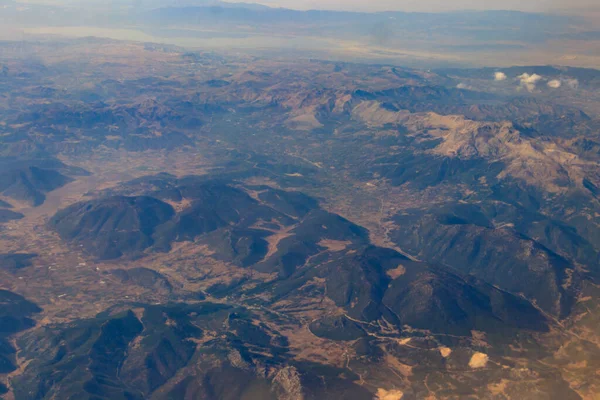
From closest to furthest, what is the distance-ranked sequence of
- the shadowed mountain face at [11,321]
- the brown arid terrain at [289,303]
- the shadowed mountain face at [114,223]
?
the brown arid terrain at [289,303] → the shadowed mountain face at [11,321] → the shadowed mountain face at [114,223]

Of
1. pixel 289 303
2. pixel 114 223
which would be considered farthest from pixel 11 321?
pixel 289 303

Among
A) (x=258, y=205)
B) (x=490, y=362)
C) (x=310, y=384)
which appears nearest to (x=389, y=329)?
(x=490, y=362)

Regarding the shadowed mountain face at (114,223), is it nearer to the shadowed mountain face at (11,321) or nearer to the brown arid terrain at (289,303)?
the brown arid terrain at (289,303)

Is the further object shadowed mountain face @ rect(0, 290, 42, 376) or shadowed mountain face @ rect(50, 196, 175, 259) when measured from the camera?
shadowed mountain face @ rect(50, 196, 175, 259)

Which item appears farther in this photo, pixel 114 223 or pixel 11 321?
pixel 114 223

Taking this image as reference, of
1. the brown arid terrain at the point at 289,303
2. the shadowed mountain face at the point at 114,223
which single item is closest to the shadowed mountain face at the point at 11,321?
the brown arid terrain at the point at 289,303

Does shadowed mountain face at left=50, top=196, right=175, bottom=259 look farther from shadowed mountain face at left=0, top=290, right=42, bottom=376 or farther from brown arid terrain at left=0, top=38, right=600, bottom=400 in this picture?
shadowed mountain face at left=0, top=290, right=42, bottom=376

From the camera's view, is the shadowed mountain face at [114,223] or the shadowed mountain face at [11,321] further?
the shadowed mountain face at [114,223]

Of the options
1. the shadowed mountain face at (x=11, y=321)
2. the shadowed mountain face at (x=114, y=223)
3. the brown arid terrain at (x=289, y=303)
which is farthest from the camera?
the shadowed mountain face at (x=114, y=223)

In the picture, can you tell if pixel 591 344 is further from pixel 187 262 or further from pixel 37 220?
pixel 37 220

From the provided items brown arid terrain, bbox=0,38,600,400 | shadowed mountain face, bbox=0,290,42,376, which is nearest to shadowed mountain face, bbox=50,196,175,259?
brown arid terrain, bbox=0,38,600,400

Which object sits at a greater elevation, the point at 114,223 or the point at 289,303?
the point at 289,303

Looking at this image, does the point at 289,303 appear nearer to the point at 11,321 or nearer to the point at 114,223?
the point at 11,321

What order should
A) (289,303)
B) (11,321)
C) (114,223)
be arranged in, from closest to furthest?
1. (11,321)
2. (289,303)
3. (114,223)
